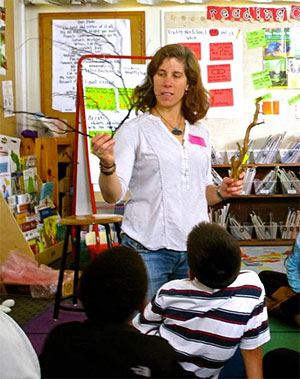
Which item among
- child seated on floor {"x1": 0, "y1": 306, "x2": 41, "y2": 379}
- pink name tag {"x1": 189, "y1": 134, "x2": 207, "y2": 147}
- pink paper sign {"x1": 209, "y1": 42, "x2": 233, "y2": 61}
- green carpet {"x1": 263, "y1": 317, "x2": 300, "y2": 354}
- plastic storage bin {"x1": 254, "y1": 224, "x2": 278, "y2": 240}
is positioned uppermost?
pink paper sign {"x1": 209, "y1": 42, "x2": 233, "y2": 61}

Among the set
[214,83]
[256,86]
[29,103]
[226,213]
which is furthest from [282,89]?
[29,103]

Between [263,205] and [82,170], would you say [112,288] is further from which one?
[263,205]

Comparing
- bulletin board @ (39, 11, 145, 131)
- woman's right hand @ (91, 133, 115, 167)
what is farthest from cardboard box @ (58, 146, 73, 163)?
woman's right hand @ (91, 133, 115, 167)

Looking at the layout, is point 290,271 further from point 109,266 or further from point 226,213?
point 226,213

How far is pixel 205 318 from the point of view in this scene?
57.9 inches

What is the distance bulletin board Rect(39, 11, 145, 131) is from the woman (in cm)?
292

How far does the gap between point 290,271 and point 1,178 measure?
1814 mm

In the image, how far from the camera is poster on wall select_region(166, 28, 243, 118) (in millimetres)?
4523

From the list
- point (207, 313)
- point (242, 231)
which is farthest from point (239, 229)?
point (207, 313)

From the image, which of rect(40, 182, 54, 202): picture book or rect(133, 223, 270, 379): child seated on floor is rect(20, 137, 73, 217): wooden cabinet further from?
rect(133, 223, 270, 379): child seated on floor

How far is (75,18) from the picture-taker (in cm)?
448

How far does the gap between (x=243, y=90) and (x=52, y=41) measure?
161cm

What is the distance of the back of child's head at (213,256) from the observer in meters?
1.39

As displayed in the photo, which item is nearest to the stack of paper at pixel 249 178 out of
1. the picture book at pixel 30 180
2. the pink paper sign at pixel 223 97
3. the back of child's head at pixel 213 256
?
the pink paper sign at pixel 223 97
